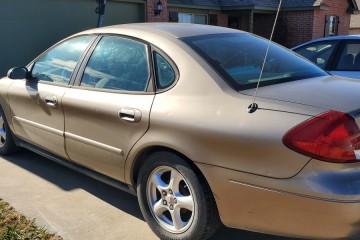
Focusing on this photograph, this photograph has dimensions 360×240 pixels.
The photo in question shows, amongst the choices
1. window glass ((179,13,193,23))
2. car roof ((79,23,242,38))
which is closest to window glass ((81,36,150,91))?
car roof ((79,23,242,38))

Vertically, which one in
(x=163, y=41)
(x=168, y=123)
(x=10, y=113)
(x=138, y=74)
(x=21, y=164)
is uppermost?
(x=163, y=41)

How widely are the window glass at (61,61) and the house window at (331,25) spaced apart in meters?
17.5

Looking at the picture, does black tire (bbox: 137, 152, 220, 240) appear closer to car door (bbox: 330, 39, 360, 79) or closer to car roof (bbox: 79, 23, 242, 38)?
car roof (bbox: 79, 23, 242, 38)

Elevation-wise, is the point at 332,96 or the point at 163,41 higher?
the point at 163,41

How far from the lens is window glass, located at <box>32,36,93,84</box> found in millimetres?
3938

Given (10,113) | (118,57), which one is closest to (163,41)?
(118,57)

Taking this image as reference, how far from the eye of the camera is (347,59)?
6.07 metres

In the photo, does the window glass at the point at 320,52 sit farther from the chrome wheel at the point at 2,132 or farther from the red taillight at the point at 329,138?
the chrome wheel at the point at 2,132

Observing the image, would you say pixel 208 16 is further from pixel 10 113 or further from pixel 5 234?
pixel 5 234

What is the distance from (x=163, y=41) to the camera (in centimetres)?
326

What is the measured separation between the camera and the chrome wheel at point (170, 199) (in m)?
2.96

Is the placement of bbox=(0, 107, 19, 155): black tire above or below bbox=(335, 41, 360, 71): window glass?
below

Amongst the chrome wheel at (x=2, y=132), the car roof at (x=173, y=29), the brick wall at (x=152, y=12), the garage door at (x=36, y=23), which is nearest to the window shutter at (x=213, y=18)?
the brick wall at (x=152, y=12)

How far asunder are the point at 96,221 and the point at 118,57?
1.38 meters
